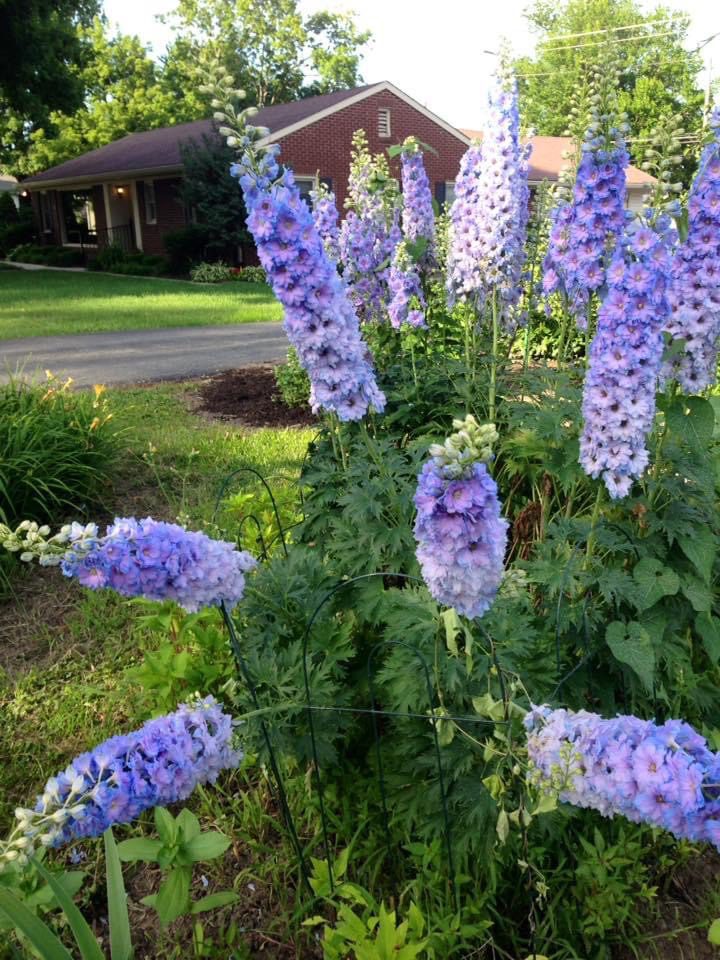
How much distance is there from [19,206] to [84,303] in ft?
75.2

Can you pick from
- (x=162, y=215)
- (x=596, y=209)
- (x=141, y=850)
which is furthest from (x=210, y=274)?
(x=141, y=850)

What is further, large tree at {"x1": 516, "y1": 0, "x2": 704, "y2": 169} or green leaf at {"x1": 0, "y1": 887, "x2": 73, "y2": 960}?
large tree at {"x1": 516, "y1": 0, "x2": 704, "y2": 169}

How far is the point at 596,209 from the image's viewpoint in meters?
2.54

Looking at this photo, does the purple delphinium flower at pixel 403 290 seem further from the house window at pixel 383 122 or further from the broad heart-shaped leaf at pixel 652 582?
the house window at pixel 383 122

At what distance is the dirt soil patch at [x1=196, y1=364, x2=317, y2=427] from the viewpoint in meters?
6.36

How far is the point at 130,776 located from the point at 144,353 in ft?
29.8

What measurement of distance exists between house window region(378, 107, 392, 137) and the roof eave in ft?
20.9

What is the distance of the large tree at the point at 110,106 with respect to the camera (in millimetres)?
36931

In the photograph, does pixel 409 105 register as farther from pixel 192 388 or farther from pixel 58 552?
pixel 58 552

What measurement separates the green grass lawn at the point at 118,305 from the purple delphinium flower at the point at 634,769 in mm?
11489

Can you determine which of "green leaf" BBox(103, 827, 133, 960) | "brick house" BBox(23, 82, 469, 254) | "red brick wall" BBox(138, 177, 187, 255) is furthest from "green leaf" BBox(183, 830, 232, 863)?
"red brick wall" BBox(138, 177, 187, 255)

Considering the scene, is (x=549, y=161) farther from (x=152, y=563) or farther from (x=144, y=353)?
(x=152, y=563)

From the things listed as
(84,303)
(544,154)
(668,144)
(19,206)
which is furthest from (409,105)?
(668,144)

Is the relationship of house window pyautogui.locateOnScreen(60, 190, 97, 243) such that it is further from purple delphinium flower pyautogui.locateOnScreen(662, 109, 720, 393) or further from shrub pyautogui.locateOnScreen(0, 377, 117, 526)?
purple delphinium flower pyautogui.locateOnScreen(662, 109, 720, 393)
